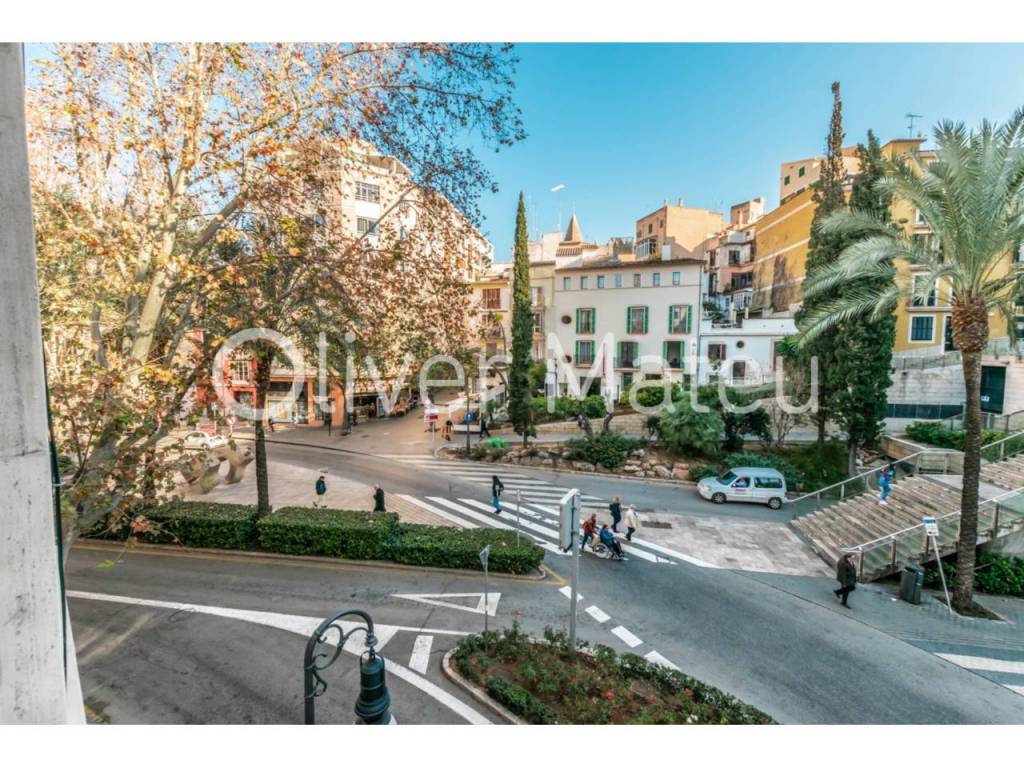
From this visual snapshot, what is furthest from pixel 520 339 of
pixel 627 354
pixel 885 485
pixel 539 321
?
pixel 885 485

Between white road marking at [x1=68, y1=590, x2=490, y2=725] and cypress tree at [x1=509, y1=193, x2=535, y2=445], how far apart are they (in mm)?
15779

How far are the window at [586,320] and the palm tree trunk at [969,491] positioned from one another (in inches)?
938

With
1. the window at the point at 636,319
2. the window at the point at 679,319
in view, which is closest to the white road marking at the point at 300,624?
the window at the point at 636,319

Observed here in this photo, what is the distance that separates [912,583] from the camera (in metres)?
10.4

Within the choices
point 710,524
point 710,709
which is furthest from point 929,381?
point 710,709

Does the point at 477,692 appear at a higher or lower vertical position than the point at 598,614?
higher

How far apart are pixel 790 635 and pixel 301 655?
30.3ft

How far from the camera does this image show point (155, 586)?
413 inches

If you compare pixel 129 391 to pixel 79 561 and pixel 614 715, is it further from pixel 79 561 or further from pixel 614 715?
pixel 79 561

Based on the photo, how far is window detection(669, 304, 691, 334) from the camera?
30969 millimetres

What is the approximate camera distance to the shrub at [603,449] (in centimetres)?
2136

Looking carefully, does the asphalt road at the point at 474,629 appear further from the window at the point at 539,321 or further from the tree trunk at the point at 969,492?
the window at the point at 539,321

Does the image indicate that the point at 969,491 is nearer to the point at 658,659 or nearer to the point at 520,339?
the point at 658,659

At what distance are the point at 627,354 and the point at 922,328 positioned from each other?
17286mm
